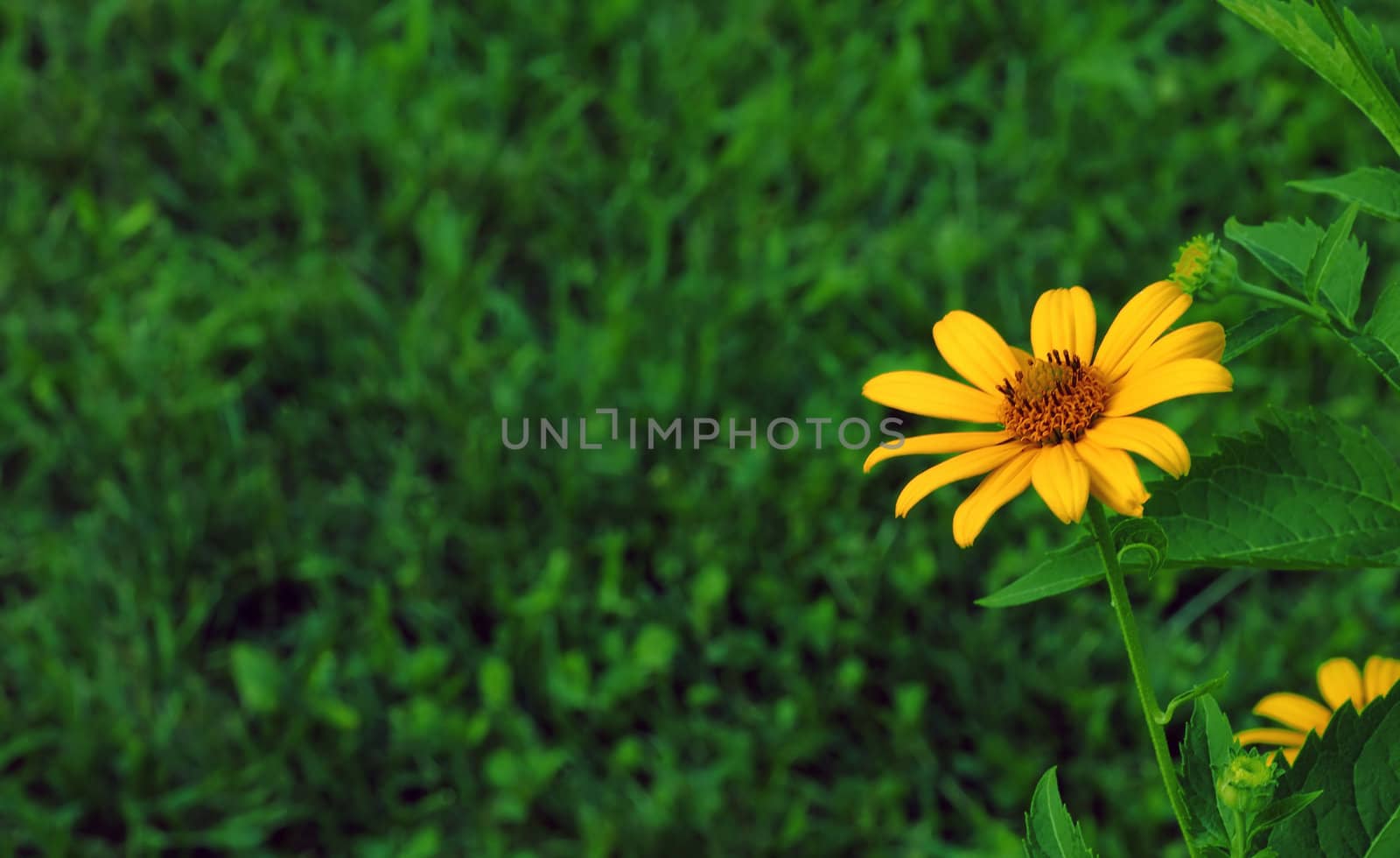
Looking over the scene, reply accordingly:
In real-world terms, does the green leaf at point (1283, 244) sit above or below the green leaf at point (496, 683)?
above

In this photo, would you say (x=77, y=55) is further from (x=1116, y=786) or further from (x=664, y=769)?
(x=1116, y=786)

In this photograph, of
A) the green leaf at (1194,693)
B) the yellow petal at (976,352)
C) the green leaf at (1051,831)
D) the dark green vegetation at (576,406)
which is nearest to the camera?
the green leaf at (1194,693)

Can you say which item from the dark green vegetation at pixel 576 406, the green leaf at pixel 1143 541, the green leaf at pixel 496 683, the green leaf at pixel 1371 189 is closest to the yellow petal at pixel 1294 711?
the green leaf at pixel 1143 541

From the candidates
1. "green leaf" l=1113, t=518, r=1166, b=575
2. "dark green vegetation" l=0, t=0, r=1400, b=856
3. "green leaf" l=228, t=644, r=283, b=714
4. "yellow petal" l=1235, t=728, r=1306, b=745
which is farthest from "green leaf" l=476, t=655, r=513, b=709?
"green leaf" l=1113, t=518, r=1166, b=575

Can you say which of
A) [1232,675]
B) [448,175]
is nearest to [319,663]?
[448,175]

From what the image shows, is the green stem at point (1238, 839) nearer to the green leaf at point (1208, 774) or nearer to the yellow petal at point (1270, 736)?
the green leaf at point (1208, 774)

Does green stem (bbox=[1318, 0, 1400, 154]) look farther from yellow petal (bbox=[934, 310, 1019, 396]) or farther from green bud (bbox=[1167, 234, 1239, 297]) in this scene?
yellow petal (bbox=[934, 310, 1019, 396])

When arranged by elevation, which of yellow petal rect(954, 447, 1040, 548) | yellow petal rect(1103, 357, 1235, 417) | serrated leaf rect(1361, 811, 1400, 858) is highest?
yellow petal rect(1103, 357, 1235, 417)

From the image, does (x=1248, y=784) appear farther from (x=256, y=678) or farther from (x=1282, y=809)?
(x=256, y=678)
